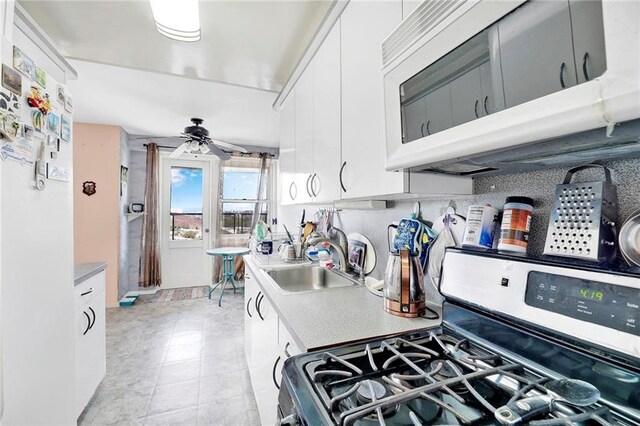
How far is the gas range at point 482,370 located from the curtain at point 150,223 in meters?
4.15

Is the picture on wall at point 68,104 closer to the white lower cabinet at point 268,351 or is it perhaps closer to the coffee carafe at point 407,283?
the white lower cabinet at point 268,351

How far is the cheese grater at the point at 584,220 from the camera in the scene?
620 mm

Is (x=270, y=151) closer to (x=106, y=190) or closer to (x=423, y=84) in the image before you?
(x=106, y=190)

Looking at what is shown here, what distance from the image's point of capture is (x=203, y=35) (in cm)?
164

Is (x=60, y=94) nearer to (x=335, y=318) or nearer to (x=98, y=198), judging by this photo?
(x=335, y=318)

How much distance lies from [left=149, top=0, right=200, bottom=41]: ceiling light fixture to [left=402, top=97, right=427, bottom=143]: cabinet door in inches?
49.1

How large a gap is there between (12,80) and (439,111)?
144 centimetres

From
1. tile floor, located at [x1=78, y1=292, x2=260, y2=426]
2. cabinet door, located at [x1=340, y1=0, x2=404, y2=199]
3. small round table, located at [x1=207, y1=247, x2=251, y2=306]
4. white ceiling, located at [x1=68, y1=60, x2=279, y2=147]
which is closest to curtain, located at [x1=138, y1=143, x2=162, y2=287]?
white ceiling, located at [x1=68, y1=60, x2=279, y2=147]

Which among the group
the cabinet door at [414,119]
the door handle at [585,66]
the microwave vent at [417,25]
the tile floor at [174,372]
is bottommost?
the tile floor at [174,372]

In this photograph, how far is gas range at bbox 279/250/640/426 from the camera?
501 millimetres

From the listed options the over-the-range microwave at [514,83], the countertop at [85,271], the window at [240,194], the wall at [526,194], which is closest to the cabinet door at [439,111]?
the over-the-range microwave at [514,83]

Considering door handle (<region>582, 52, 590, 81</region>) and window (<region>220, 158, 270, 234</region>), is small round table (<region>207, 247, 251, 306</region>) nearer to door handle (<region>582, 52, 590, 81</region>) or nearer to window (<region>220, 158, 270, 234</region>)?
window (<region>220, 158, 270, 234</region>)

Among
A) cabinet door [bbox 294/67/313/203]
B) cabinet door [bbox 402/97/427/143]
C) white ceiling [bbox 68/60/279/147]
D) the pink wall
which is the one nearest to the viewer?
cabinet door [bbox 402/97/427/143]

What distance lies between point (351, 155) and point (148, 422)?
2.02 meters
